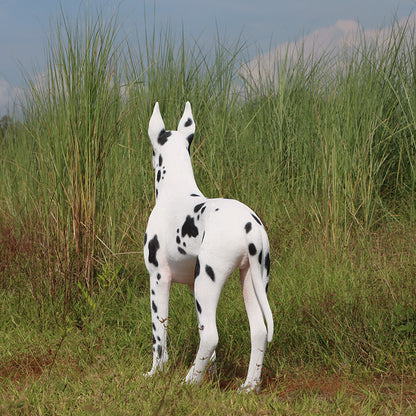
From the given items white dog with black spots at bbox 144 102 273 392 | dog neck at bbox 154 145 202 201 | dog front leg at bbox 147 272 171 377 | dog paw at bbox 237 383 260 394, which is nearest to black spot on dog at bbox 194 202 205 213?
white dog with black spots at bbox 144 102 273 392

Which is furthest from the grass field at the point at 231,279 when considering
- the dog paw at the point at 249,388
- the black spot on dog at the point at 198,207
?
the black spot on dog at the point at 198,207

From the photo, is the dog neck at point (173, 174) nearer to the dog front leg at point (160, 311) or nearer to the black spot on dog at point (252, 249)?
the dog front leg at point (160, 311)

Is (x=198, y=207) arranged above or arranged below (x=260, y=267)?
above

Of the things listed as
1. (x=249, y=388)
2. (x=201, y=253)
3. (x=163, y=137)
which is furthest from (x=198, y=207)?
(x=249, y=388)

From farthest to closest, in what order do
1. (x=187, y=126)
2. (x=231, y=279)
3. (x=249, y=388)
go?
(x=231, y=279), (x=187, y=126), (x=249, y=388)

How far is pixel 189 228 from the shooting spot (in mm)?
2484

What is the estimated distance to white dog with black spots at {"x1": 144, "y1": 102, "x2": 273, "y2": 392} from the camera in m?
2.29

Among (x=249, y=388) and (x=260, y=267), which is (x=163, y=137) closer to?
(x=260, y=267)

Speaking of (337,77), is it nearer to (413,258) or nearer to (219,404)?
(413,258)

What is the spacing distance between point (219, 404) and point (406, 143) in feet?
13.3

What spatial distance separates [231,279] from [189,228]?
1.62 metres

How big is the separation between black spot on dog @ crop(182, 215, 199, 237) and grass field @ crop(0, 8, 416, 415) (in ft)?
2.33

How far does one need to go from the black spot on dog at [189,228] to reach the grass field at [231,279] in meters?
0.71

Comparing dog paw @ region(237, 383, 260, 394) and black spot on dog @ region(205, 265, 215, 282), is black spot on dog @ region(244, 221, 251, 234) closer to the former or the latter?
black spot on dog @ region(205, 265, 215, 282)
